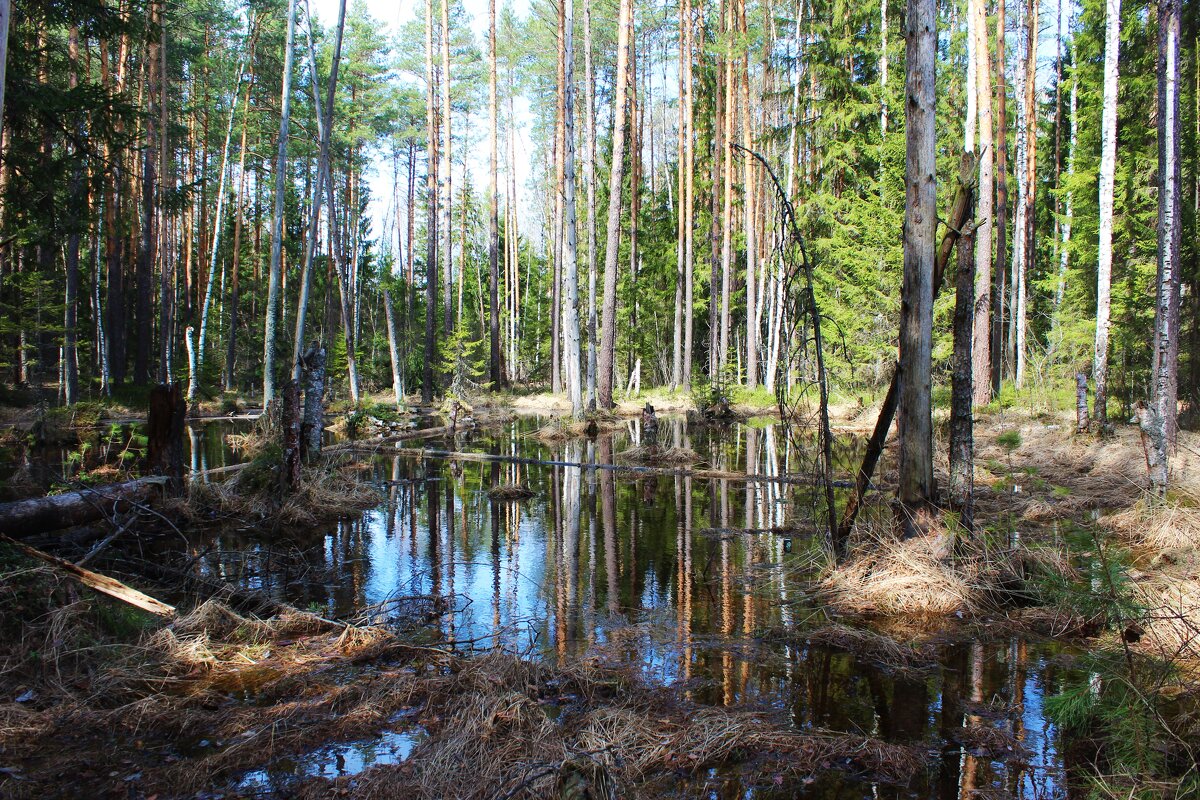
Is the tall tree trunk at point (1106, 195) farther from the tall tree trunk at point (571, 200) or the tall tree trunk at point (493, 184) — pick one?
the tall tree trunk at point (493, 184)

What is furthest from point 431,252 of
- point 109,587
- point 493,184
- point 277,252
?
point 109,587

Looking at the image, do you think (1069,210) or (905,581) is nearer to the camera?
(905,581)

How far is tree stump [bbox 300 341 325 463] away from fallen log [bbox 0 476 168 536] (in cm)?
285

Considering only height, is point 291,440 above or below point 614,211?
below

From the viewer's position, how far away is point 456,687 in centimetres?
426

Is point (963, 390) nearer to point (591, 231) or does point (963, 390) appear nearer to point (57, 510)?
point (57, 510)

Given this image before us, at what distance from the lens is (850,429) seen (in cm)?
1906

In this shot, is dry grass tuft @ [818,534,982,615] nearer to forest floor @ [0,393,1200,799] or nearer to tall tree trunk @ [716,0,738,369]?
forest floor @ [0,393,1200,799]

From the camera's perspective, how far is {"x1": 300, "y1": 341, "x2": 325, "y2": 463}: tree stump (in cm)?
1046

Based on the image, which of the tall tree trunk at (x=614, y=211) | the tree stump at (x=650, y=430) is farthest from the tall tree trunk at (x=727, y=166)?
the tree stump at (x=650, y=430)

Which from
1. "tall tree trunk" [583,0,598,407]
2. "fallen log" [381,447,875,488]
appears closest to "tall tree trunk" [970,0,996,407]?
"fallen log" [381,447,875,488]

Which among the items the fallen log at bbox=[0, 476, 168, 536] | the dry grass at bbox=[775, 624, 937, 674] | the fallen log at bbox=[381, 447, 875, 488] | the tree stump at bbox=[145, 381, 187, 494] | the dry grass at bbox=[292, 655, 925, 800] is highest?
the tree stump at bbox=[145, 381, 187, 494]

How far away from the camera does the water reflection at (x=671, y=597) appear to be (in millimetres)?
4051

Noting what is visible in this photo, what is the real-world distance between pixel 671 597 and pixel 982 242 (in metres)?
17.6
